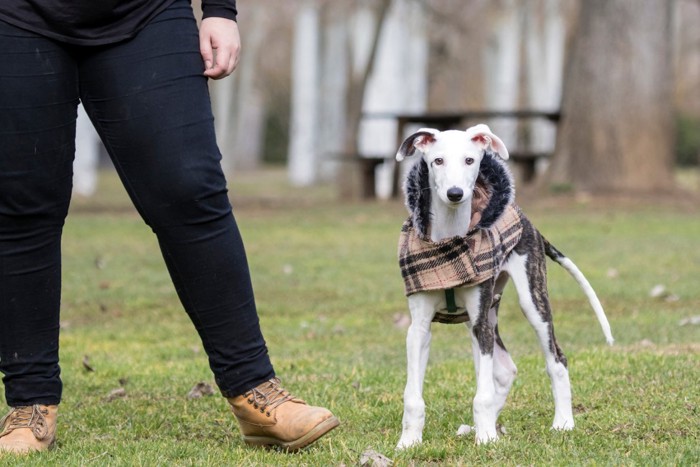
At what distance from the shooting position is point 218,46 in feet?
12.7

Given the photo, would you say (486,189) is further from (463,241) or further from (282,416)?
(282,416)

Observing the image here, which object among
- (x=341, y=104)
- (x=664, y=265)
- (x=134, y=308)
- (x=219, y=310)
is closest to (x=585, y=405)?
(x=219, y=310)

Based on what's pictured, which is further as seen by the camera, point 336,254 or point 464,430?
point 336,254

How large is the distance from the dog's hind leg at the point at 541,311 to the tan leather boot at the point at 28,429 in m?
1.64

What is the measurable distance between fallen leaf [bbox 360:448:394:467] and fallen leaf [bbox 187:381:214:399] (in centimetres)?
154

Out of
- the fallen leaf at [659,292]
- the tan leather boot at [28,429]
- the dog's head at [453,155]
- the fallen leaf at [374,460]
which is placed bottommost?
the fallen leaf at [659,292]

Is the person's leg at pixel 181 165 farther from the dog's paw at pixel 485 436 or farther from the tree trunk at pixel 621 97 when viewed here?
the tree trunk at pixel 621 97

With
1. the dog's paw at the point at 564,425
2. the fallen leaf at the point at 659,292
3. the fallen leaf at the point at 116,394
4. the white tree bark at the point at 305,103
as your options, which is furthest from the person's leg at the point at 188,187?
the white tree bark at the point at 305,103

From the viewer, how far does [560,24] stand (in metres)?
39.8

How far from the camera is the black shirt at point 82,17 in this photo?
3.65 meters

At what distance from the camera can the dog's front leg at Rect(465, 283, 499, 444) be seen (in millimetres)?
4098

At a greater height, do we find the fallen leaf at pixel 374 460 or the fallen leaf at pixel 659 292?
the fallen leaf at pixel 374 460

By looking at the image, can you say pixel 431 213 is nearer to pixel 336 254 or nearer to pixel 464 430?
pixel 464 430

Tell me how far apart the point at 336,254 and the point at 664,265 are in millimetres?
3127
